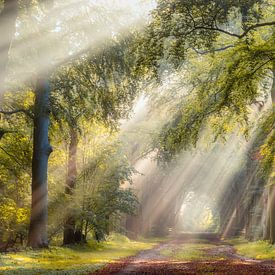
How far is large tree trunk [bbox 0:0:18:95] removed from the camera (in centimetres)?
1452

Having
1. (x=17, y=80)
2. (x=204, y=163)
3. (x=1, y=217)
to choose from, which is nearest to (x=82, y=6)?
(x=17, y=80)

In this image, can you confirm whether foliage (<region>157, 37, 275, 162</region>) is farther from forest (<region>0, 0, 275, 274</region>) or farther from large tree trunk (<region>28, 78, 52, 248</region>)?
large tree trunk (<region>28, 78, 52, 248</region>)

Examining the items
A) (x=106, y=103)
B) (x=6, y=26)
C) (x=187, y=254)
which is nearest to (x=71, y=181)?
(x=106, y=103)

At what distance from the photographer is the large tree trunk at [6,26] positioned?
14.5m

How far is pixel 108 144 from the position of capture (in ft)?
89.3

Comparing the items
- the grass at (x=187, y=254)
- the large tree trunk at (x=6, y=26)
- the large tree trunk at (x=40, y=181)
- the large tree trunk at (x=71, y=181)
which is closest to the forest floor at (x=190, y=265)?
the grass at (x=187, y=254)

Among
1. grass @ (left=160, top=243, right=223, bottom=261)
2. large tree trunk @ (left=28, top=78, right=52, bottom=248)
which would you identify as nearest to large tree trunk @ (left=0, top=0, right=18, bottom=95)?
large tree trunk @ (left=28, top=78, right=52, bottom=248)

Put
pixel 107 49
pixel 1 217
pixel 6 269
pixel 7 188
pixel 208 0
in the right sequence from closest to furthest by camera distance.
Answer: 1. pixel 208 0
2. pixel 6 269
3. pixel 107 49
4. pixel 1 217
5. pixel 7 188

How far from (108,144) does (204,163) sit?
24.9m

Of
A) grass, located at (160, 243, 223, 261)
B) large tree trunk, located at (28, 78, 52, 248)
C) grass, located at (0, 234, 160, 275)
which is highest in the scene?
large tree trunk, located at (28, 78, 52, 248)

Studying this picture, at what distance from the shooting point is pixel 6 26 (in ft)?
48.5

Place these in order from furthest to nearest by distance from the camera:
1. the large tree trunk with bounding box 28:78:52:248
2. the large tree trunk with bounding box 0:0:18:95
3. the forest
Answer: the large tree trunk with bounding box 28:78:52:248
the large tree trunk with bounding box 0:0:18:95
the forest

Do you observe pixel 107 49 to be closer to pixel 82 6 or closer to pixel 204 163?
pixel 82 6

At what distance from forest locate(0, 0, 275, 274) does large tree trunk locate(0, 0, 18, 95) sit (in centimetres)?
3
